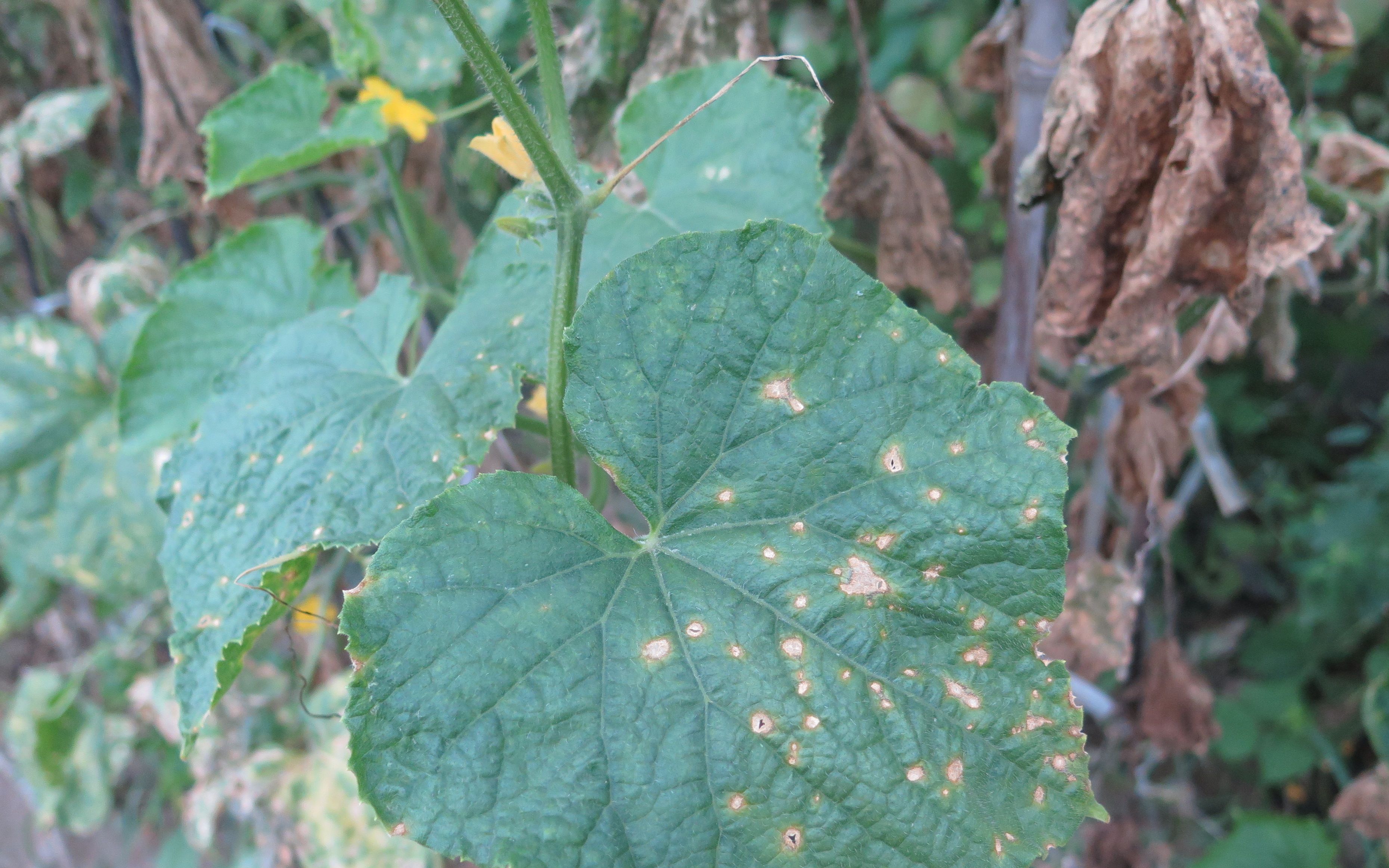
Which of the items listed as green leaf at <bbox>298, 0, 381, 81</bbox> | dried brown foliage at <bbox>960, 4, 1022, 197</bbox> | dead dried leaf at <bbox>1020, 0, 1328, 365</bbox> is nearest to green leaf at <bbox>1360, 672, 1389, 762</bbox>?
dead dried leaf at <bbox>1020, 0, 1328, 365</bbox>

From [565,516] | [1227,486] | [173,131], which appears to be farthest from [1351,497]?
[173,131]

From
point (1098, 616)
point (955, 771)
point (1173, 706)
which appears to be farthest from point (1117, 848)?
point (955, 771)

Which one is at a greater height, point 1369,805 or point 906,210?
point 906,210

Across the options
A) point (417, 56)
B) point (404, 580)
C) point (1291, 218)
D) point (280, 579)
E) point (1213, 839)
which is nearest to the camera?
point (404, 580)

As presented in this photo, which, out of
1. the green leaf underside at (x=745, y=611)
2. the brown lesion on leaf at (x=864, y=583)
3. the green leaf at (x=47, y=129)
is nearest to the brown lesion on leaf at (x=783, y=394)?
the green leaf underside at (x=745, y=611)

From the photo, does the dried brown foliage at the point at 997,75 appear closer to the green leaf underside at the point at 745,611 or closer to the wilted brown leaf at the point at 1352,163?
the wilted brown leaf at the point at 1352,163

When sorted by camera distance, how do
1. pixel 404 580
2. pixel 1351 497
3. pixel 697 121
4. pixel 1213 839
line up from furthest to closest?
1. pixel 1213 839
2. pixel 1351 497
3. pixel 697 121
4. pixel 404 580

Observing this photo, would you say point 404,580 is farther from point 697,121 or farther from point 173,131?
point 173,131

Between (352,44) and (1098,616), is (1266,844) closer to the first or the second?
(1098,616)
